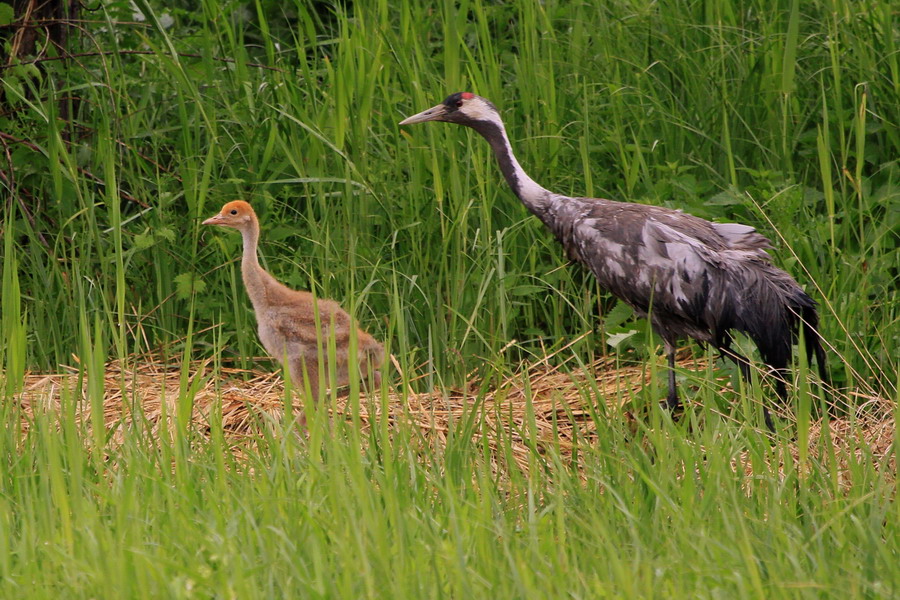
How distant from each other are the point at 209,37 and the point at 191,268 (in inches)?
40.4

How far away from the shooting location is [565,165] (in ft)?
17.4

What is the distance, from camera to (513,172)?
490 cm

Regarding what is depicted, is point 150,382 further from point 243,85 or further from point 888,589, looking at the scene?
point 888,589

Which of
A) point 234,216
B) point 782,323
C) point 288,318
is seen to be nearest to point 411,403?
point 288,318

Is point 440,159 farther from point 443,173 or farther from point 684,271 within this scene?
point 684,271

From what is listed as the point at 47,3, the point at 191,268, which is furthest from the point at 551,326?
the point at 47,3

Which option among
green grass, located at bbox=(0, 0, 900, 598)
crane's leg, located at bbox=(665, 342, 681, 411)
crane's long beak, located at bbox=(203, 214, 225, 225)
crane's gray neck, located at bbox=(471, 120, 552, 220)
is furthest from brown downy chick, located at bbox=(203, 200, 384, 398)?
crane's leg, located at bbox=(665, 342, 681, 411)

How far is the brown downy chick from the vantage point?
4.46 metres

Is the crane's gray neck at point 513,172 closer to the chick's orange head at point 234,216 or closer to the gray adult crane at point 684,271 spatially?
the gray adult crane at point 684,271

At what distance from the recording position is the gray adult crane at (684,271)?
4.32 m

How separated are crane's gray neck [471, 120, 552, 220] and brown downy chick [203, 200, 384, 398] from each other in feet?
2.83

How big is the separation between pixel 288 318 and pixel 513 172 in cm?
112

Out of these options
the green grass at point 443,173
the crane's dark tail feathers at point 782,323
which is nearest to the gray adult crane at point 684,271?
the crane's dark tail feathers at point 782,323

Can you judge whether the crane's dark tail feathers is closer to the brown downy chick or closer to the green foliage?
the green foliage
